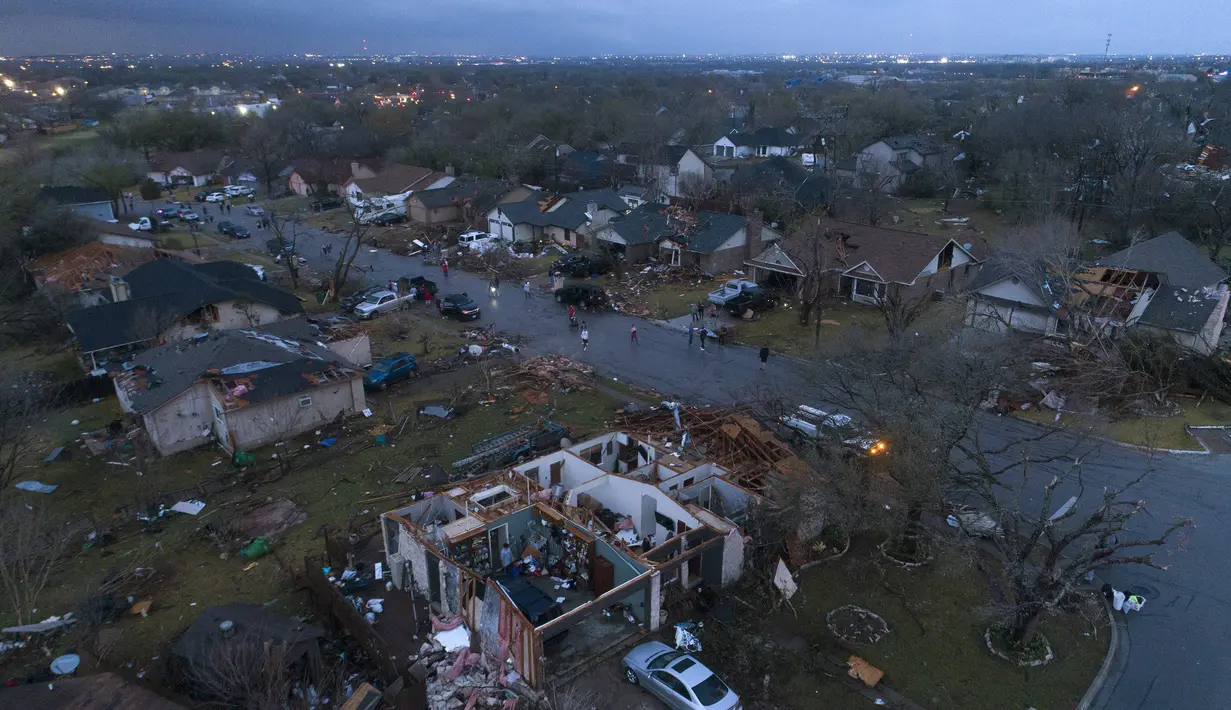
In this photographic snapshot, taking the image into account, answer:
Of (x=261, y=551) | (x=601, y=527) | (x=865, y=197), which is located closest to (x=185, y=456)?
(x=261, y=551)

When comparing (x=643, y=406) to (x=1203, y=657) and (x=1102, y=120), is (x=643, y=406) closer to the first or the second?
(x=1203, y=657)

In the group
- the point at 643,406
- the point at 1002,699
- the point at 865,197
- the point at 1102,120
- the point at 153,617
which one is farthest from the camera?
the point at 1102,120

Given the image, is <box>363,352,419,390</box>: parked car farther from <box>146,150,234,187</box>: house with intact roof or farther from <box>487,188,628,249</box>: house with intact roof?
<box>146,150,234,187</box>: house with intact roof

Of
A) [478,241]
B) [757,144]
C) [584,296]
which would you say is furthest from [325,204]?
[757,144]

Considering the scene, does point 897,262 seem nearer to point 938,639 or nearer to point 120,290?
point 938,639

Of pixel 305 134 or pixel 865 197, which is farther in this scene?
pixel 305 134
